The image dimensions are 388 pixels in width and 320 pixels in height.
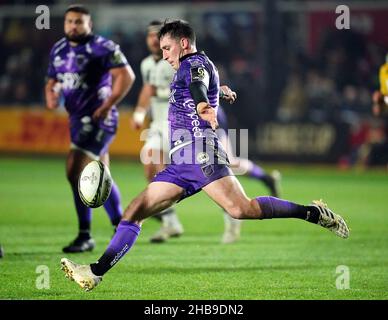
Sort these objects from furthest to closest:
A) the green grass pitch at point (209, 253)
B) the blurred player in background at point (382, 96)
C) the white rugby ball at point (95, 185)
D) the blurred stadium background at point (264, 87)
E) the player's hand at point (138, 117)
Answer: the blurred stadium background at point (264, 87) < the player's hand at point (138, 117) < the blurred player in background at point (382, 96) < the white rugby ball at point (95, 185) < the green grass pitch at point (209, 253)

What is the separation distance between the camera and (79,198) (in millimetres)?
10094

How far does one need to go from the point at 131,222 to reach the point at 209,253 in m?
2.71

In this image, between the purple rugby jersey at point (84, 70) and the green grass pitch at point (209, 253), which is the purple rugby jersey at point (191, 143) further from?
the purple rugby jersey at point (84, 70)

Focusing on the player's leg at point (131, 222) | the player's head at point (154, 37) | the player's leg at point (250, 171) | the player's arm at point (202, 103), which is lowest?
the player's leg at point (250, 171)

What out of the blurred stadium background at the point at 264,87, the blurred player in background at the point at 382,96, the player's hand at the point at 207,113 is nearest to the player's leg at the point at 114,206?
the blurred player in background at the point at 382,96

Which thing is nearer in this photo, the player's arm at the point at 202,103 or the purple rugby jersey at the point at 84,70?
the player's arm at the point at 202,103

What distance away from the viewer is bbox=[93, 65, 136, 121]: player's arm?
33.4 feet

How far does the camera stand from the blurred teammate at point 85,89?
10172 millimetres

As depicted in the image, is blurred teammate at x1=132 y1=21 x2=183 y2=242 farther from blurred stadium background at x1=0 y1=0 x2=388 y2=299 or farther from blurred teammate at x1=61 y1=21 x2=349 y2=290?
blurred stadium background at x1=0 y1=0 x2=388 y2=299

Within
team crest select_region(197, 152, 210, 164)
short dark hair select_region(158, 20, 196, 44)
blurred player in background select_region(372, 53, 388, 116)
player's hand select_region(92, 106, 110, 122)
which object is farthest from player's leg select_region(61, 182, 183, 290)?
blurred player in background select_region(372, 53, 388, 116)

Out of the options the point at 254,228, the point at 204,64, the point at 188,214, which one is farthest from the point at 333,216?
the point at 188,214

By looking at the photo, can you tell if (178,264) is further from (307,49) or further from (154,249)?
(307,49)

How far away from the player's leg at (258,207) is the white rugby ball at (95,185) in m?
1.18

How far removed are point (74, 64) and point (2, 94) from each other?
48.8ft
